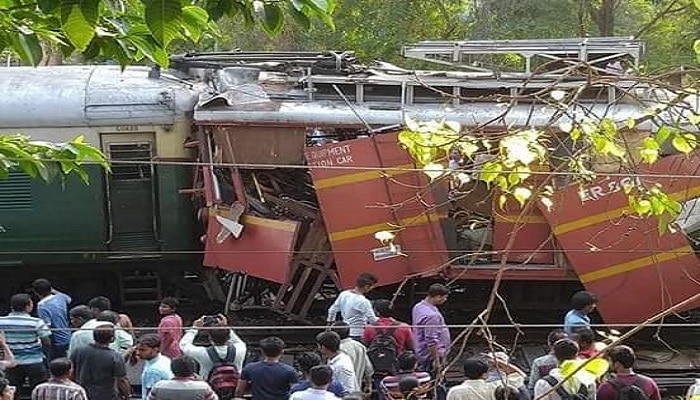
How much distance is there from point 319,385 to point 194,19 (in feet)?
11.7

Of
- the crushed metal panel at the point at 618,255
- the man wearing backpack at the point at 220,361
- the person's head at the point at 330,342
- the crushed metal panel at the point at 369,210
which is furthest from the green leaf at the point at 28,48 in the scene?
the crushed metal panel at the point at 618,255

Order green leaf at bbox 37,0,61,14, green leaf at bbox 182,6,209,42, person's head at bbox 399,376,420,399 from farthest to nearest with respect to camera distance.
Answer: person's head at bbox 399,376,420,399
green leaf at bbox 182,6,209,42
green leaf at bbox 37,0,61,14

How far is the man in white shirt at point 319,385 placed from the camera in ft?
20.0

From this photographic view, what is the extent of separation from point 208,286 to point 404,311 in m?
1.95

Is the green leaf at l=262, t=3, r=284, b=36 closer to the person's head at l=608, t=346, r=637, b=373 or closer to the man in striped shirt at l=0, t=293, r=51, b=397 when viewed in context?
the person's head at l=608, t=346, r=637, b=373

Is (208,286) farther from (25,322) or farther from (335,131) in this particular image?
(25,322)

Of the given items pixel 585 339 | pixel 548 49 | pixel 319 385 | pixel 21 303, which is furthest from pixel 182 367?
pixel 548 49

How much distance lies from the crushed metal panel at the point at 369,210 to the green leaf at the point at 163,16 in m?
6.77

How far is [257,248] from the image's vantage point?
964 centimetres

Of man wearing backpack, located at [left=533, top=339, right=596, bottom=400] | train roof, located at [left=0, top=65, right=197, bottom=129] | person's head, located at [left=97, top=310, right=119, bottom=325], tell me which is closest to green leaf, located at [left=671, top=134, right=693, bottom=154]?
man wearing backpack, located at [left=533, top=339, right=596, bottom=400]

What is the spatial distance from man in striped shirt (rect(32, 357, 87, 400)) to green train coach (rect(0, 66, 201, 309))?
375 centimetres

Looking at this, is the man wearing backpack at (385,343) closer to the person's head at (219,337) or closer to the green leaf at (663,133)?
the person's head at (219,337)

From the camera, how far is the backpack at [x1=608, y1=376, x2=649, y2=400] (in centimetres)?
609

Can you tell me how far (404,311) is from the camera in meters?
10.3
